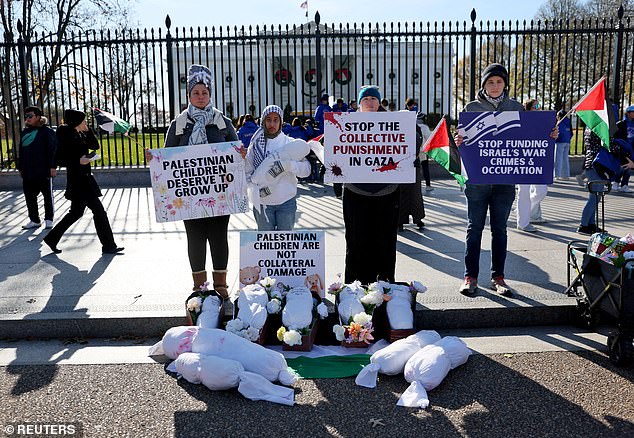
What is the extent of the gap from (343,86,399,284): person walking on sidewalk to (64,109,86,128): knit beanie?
3.80 m

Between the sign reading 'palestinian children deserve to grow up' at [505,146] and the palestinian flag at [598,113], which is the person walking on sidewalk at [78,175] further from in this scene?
the palestinian flag at [598,113]

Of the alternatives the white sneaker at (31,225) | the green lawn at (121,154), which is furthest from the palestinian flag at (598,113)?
the white sneaker at (31,225)

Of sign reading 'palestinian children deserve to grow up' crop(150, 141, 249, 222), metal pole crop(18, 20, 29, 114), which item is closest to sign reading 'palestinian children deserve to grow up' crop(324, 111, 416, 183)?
sign reading 'palestinian children deserve to grow up' crop(150, 141, 249, 222)

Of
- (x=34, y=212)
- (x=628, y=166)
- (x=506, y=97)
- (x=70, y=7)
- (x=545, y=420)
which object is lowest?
(x=545, y=420)

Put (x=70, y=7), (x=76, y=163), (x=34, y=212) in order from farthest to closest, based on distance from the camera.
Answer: (x=70, y=7) < (x=34, y=212) < (x=76, y=163)

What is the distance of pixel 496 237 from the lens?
5.62m

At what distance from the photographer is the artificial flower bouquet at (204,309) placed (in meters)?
4.79

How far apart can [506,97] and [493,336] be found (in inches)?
83.6

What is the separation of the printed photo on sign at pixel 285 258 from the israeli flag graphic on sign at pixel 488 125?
1570 mm

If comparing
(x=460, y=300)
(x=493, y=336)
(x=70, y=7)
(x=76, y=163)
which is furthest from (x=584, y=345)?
(x=70, y=7)

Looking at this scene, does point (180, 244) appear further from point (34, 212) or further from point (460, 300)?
point (460, 300)

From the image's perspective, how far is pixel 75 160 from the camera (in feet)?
24.5

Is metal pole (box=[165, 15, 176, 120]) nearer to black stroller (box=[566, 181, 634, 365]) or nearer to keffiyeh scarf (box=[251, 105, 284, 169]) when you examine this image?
keffiyeh scarf (box=[251, 105, 284, 169])

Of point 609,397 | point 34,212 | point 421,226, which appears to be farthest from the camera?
point 34,212
